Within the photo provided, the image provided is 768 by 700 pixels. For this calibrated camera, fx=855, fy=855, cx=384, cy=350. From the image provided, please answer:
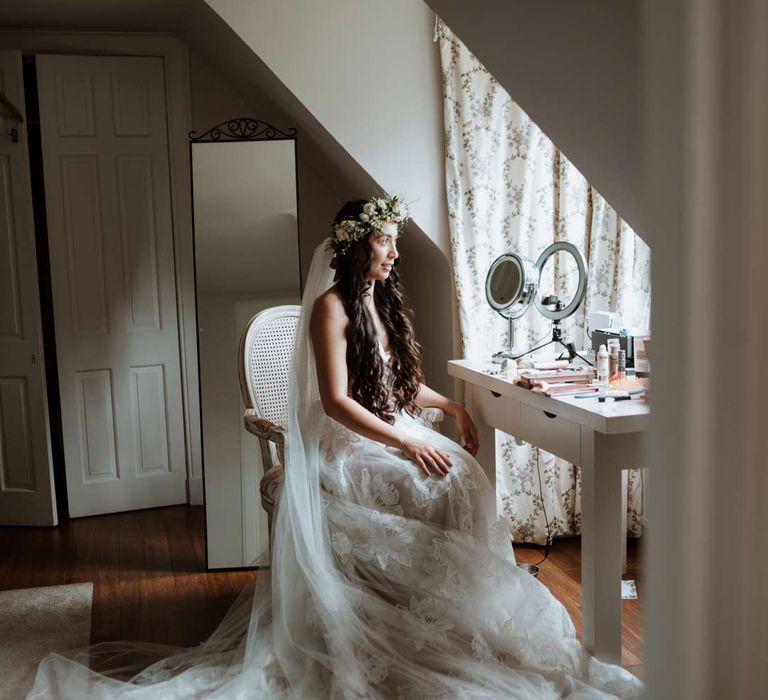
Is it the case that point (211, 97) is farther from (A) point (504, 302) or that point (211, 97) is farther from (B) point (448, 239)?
(A) point (504, 302)

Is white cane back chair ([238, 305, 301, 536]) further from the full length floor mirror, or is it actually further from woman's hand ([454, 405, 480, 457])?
woman's hand ([454, 405, 480, 457])

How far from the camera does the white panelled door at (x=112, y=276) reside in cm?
418

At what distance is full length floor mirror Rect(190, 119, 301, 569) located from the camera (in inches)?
138

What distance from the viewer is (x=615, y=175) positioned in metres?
1.64

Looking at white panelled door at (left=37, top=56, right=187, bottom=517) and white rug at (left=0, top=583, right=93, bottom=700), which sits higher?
white panelled door at (left=37, top=56, right=187, bottom=517)

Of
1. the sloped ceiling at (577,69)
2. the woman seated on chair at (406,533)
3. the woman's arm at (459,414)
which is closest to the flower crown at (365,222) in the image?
the woman seated on chair at (406,533)

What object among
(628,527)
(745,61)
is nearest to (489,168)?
(628,527)

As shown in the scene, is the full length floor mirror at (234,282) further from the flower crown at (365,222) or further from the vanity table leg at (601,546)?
the vanity table leg at (601,546)

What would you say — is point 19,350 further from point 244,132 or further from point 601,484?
point 601,484

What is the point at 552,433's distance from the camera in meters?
2.55

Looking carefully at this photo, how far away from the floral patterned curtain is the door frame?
1.46m

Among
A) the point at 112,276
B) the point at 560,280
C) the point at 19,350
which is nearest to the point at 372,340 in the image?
the point at 560,280

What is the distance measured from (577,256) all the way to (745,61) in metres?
2.44

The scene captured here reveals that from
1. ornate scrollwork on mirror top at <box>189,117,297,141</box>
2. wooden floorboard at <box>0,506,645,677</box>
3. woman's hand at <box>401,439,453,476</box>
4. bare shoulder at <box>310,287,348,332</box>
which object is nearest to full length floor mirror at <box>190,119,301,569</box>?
ornate scrollwork on mirror top at <box>189,117,297,141</box>
